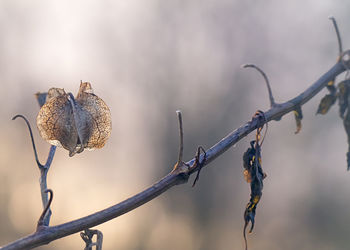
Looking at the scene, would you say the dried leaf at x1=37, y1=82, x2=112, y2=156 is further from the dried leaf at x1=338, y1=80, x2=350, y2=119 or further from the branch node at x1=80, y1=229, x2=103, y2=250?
the dried leaf at x1=338, y1=80, x2=350, y2=119

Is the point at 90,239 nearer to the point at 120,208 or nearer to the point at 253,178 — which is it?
the point at 120,208

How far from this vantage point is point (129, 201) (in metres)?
0.82

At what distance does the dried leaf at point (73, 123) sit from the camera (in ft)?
3.49

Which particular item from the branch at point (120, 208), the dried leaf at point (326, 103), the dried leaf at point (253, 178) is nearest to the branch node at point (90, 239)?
the branch at point (120, 208)

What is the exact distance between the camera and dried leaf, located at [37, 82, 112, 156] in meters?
1.06

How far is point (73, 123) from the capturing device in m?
1.08

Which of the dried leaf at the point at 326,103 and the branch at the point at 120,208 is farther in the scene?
the dried leaf at the point at 326,103

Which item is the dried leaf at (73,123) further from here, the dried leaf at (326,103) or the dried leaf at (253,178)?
the dried leaf at (326,103)

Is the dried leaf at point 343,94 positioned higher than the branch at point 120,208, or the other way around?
the dried leaf at point 343,94

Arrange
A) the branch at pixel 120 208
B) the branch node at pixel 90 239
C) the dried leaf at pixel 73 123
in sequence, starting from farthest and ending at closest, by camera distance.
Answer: the dried leaf at pixel 73 123, the branch node at pixel 90 239, the branch at pixel 120 208

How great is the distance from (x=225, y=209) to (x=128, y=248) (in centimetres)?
193

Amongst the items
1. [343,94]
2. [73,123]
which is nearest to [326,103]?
[343,94]

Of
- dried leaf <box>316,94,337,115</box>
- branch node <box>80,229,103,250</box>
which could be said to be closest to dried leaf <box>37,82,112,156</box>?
branch node <box>80,229,103,250</box>

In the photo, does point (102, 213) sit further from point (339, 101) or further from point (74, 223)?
point (339, 101)
